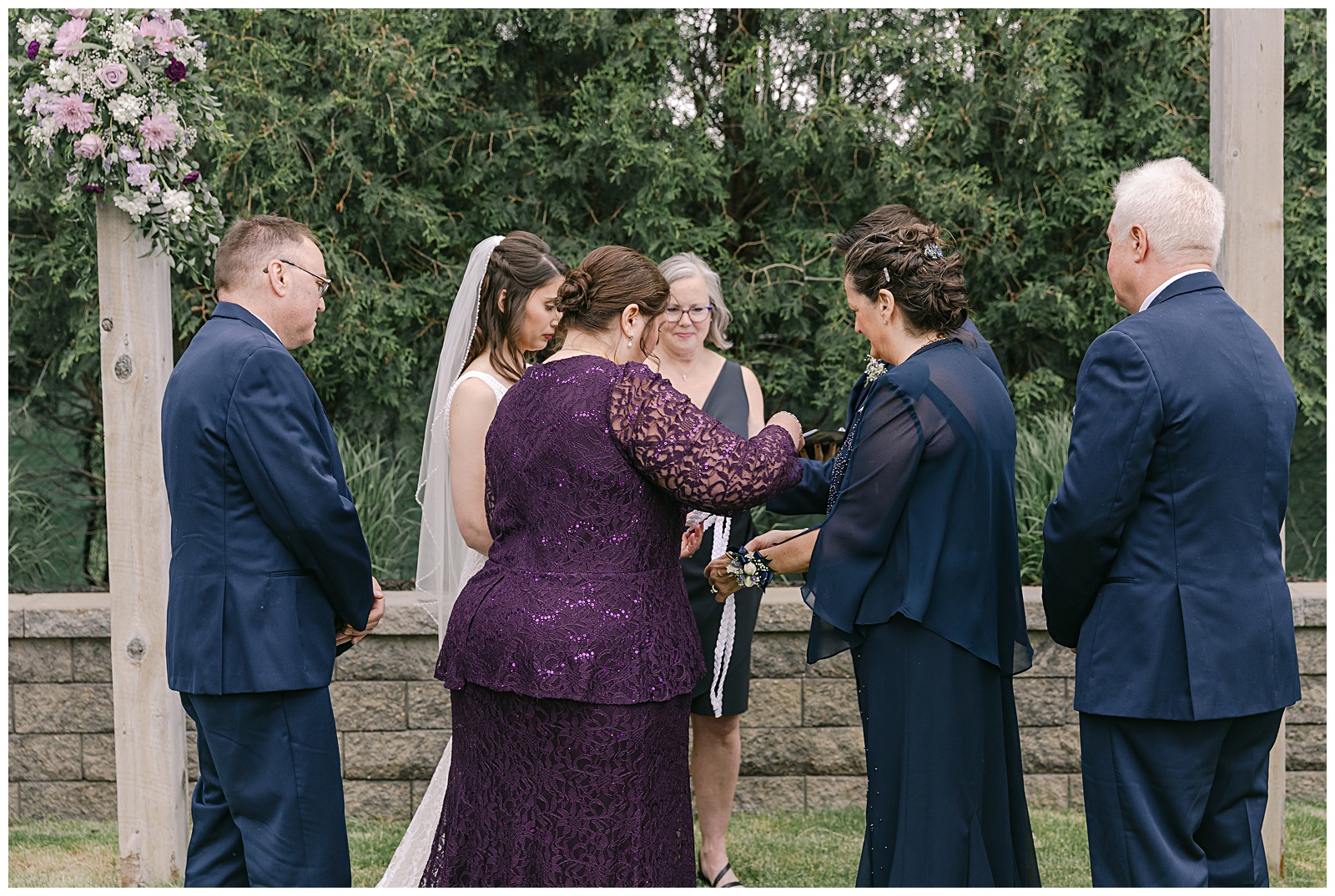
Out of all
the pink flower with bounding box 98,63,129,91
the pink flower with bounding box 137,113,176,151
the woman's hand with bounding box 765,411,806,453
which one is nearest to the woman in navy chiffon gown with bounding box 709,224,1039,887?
the woman's hand with bounding box 765,411,806,453

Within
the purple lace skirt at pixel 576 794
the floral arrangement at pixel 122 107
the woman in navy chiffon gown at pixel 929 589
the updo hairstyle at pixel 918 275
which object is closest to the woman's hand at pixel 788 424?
the woman in navy chiffon gown at pixel 929 589

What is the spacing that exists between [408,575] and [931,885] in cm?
359

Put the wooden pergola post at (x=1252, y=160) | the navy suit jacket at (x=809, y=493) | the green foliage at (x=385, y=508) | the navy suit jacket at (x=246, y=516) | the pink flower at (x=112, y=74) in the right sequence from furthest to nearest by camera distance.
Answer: the green foliage at (x=385, y=508) < the wooden pergola post at (x=1252, y=160) < the pink flower at (x=112, y=74) < the navy suit jacket at (x=809, y=493) < the navy suit jacket at (x=246, y=516)

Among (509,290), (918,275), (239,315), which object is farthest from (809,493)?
(239,315)

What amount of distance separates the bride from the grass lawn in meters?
0.81

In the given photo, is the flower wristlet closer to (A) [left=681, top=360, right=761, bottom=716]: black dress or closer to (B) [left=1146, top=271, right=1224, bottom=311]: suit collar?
(A) [left=681, top=360, right=761, bottom=716]: black dress

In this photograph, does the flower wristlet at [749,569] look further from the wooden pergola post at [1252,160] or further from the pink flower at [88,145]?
the pink flower at [88,145]

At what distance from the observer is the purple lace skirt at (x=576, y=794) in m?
2.78

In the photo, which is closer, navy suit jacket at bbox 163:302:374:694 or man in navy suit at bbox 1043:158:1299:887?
man in navy suit at bbox 1043:158:1299:887

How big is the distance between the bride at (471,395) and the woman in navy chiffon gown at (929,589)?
115cm

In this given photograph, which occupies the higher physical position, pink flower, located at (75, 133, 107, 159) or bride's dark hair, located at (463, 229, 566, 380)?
pink flower, located at (75, 133, 107, 159)

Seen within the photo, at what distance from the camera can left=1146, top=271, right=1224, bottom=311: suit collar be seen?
9.25ft

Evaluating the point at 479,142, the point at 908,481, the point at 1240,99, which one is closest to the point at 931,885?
the point at 908,481

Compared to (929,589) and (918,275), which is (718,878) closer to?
(929,589)
